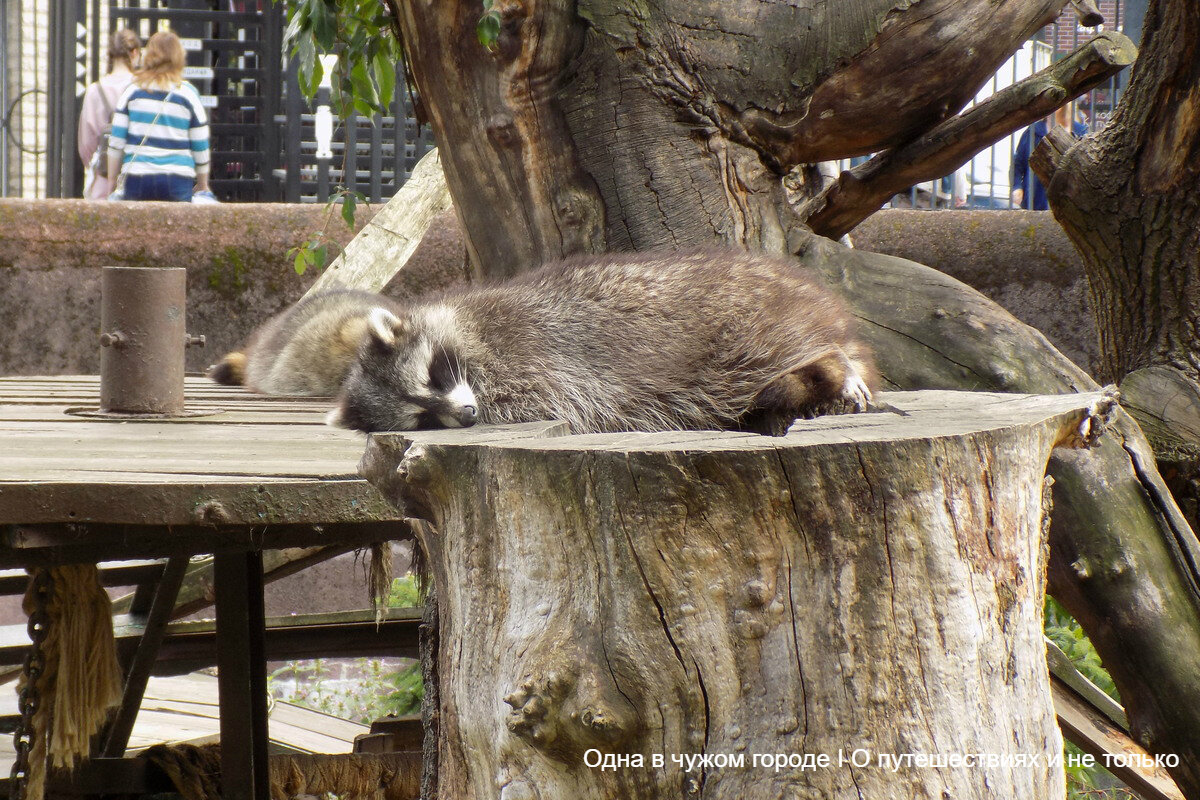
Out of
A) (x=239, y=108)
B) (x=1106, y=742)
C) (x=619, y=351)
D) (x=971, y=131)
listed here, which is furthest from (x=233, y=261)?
(x=1106, y=742)

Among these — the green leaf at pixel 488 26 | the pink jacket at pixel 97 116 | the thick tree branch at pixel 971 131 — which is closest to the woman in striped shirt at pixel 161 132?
the pink jacket at pixel 97 116

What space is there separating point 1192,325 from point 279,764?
3.31 meters

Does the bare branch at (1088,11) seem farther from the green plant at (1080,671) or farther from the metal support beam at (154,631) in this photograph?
the metal support beam at (154,631)

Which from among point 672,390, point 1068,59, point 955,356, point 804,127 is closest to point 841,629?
point 672,390

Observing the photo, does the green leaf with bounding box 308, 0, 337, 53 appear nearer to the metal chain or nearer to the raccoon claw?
the metal chain

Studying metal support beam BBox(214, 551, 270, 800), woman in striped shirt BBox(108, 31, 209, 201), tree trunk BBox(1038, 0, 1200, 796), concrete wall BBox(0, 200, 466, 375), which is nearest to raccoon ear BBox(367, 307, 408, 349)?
metal support beam BBox(214, 551, 270, 800)

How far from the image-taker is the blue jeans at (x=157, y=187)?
632 cm

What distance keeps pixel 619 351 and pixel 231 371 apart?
230cm

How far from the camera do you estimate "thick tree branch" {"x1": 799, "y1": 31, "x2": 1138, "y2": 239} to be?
10.9ft

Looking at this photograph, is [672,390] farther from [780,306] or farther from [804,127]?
[804,127]

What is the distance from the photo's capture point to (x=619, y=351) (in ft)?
8.59

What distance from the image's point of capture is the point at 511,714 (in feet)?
4.58

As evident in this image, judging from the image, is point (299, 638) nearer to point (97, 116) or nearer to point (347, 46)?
point (347, 46)

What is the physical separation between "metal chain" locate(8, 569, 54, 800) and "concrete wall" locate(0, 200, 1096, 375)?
3006 mm
